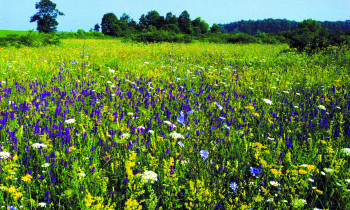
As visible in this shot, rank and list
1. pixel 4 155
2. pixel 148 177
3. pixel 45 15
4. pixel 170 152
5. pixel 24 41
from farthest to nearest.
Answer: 1. pixel 45 15
2. pixel 24 41
3. pixel 170 152
4. pixel 4 155
5. pixel 148 177

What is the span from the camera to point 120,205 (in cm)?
177

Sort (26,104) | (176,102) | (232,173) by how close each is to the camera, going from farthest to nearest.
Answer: (176,102), (26,104), (232,173)

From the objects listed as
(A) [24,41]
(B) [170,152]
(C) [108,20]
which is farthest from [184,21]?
(B) [170,152]

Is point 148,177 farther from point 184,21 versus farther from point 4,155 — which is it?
point 184,21

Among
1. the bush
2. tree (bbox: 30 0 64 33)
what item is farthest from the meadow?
tree (bbox: 30 0 64 33)

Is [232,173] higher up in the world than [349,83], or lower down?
lower down

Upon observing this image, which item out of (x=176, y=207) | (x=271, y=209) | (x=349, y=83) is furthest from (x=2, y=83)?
(x=349, y=83)

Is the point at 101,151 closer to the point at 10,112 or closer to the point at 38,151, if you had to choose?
the point at 38,151

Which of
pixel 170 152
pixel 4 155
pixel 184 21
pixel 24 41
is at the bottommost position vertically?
pixel 170 152

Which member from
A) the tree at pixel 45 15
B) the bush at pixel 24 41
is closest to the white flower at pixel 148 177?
the bush at pixel 24 41

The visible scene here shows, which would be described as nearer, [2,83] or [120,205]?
[120,205]

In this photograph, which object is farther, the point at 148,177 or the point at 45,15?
the point at 45,15

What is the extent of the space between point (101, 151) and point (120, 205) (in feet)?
2.49

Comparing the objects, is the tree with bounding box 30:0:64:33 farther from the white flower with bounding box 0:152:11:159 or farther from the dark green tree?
the white flower with bounding box 0:152:11:159
